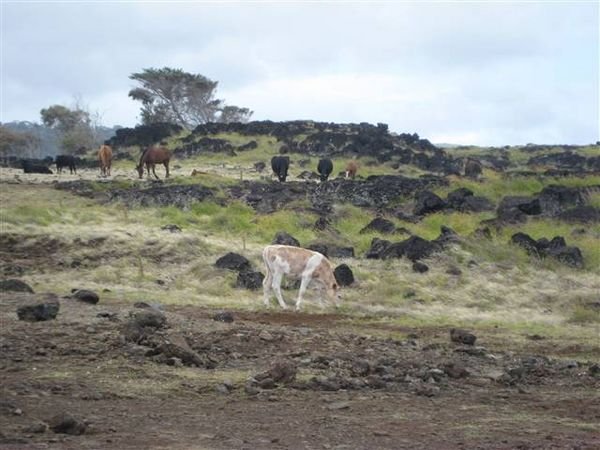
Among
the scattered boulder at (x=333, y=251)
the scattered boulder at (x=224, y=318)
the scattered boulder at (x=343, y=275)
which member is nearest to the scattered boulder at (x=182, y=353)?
the scattered boulder at (x=224, y=318)

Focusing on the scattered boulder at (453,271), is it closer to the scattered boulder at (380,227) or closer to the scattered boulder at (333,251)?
the scattered boulder at (333,251)

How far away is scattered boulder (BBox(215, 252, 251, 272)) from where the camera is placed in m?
21.2

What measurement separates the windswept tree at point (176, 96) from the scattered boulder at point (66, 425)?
2761 inches

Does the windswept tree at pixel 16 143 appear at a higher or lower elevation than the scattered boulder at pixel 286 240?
higher

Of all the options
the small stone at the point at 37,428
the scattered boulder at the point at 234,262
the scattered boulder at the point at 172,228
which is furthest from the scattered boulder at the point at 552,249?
the small stone at the point at 37,428

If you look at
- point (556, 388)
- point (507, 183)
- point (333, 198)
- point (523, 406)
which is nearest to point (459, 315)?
point (556, 388)

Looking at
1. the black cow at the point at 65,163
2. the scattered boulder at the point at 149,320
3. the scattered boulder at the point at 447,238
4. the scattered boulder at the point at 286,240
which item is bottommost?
the scattered boulder at the point at 149,320

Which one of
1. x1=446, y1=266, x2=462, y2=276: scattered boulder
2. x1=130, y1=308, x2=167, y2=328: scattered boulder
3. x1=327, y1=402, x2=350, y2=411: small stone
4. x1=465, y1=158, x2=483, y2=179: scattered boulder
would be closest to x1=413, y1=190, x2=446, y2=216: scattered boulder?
x1=446, y1=266, x2=462, y2=276: scattered boulder

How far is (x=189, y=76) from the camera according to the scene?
76438mm

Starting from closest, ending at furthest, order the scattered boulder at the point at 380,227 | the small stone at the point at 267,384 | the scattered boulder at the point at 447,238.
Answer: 1. the small stone at the point at 267,384
2. the scattered boulder at the point at 447,238
3. the scattered boulder at the point at 380,227

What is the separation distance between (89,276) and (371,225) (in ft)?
34.4

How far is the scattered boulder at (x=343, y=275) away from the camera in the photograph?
802 inches

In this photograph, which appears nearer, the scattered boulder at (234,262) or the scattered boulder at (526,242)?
the scattered boulder at (234,262)

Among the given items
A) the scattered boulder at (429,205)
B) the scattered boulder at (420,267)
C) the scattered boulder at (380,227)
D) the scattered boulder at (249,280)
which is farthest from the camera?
the scattered boulder at (429,205)
